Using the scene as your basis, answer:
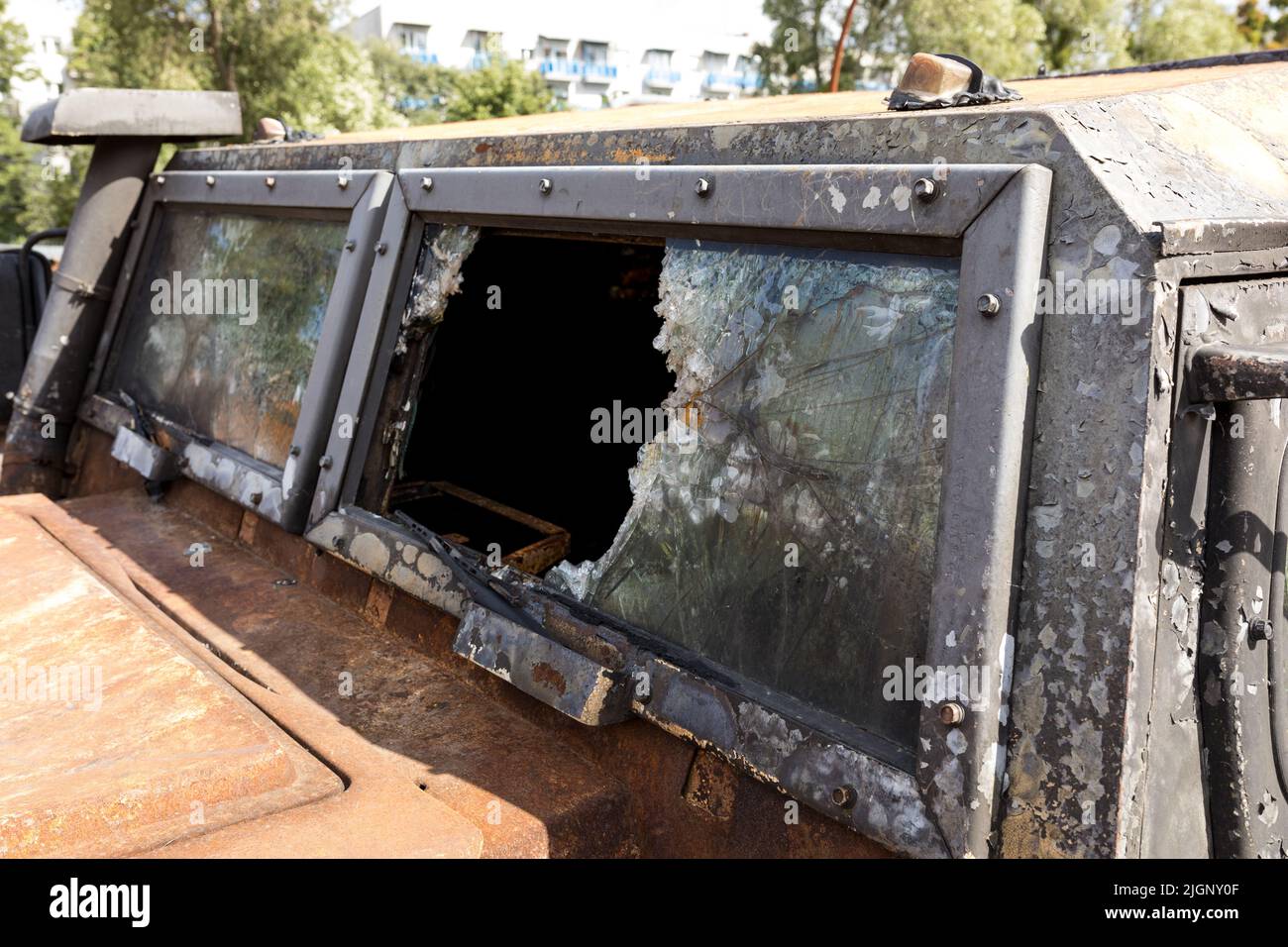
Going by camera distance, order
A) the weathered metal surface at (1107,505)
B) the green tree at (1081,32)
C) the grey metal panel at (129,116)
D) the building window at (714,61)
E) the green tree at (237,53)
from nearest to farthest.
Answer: the weathered metal surface at (1107,505) < the grey metal panel at (129,116) < the green tree at (237,53) < the green tree at (1081,32) < the building window at (714,61)

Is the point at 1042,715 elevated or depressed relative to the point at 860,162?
depressed

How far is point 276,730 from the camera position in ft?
5.63

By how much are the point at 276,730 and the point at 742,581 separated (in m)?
0.80

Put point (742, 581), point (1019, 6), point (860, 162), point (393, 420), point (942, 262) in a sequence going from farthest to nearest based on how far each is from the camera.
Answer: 1. point (1019, 6)
2. point (393, 420)
3. point (742, 581)
4. point (860, 162)
5. point (942, 262)

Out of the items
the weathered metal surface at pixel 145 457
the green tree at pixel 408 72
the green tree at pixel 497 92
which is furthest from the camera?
the green tree at pixel 408 72

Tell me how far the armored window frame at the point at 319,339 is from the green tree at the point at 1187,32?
28.2m

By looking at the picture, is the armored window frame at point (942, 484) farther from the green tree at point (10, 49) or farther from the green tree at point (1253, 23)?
the green tree at point (1253, 23)

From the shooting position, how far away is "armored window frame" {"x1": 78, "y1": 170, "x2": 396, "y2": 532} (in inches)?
97.8

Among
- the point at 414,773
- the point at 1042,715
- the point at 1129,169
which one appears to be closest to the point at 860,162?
the point at 1129,169

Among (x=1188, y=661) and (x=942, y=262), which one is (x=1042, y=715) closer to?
(x=1188, y=661)

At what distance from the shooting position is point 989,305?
1333 mm

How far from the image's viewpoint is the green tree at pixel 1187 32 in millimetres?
26250

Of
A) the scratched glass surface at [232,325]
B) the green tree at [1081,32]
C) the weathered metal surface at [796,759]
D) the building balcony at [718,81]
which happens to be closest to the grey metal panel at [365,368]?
the scratched glass surface at [232,325]

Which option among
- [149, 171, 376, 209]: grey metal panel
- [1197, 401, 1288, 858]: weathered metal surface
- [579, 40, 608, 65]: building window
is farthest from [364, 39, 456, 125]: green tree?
[1197, 401, 1288, 858]: weathered metal surface
